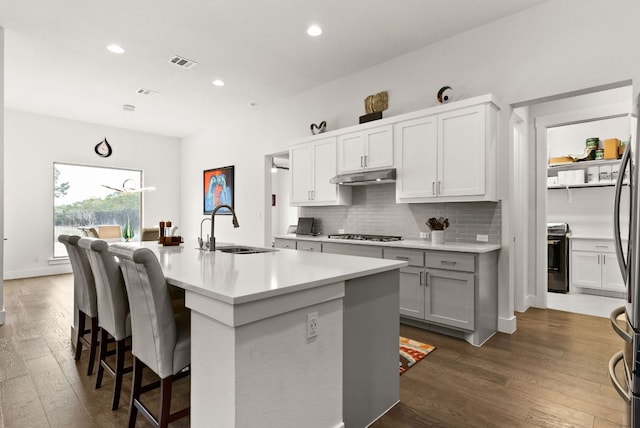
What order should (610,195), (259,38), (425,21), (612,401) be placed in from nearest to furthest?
(612,401)
(425,21)
(259,38)
(610,195)

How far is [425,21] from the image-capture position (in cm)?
339

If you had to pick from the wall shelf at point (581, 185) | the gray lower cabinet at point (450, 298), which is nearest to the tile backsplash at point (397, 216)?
the gray lower cabinet at point (450, 298)

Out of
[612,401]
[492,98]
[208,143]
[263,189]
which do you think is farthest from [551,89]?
[208,143]

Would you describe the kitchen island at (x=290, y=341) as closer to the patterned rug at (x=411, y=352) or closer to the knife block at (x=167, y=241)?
the patterned rug at (x=411, y=352)

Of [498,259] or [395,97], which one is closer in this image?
[498,259]

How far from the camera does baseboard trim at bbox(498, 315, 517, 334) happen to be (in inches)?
132

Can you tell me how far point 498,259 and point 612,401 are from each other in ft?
4.80

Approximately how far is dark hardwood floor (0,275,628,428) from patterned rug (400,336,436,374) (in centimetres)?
6

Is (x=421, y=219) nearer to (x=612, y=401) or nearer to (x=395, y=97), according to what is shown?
(x=395, y=97)

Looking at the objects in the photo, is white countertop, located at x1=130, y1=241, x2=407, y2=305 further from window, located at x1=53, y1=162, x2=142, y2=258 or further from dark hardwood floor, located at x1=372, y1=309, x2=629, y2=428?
window, located at x1=53, y1=162, x2=142, y2=258

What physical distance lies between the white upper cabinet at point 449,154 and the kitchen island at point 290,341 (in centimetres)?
164

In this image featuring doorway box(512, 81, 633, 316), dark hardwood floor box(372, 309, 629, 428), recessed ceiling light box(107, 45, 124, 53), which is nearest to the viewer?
dark hardwood floor box(372, 309, 629, 428)

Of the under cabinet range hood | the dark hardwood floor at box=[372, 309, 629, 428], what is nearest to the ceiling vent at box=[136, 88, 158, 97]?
the under cabinet range hood

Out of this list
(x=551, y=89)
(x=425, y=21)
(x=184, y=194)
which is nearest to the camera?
(x=551, y=89)
